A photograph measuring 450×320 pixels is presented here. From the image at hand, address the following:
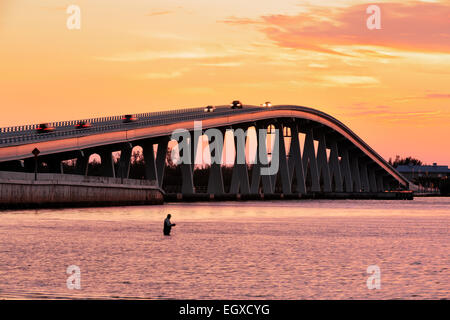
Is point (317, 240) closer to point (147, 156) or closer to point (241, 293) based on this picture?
point (241, 293)

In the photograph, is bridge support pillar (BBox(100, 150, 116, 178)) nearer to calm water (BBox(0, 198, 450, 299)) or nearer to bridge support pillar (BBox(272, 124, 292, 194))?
bridge support pillar (BBox(272, 124, 292, 194))

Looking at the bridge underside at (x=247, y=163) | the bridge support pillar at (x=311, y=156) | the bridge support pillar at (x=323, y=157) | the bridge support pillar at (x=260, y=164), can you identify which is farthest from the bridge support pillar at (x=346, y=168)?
the bridge support pillar at (x=260, y=164)

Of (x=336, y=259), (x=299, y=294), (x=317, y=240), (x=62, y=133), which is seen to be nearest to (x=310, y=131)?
(x=62, y=133)

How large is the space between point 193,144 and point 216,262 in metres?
84.5

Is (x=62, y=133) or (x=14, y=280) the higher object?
(x=62, y=133)

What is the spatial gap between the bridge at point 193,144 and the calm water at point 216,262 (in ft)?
85.9

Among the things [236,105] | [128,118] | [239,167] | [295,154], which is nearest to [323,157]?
[295,154]

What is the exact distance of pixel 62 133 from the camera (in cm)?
8244

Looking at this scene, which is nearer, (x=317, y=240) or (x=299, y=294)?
(x=299, y=294)

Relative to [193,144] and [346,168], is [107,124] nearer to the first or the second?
[193,144]

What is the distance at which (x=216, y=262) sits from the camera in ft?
95.6

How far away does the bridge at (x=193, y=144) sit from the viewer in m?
80.4
